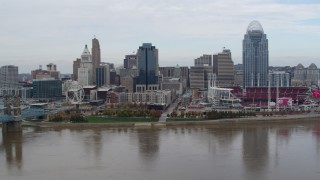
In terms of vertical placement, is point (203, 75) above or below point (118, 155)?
above

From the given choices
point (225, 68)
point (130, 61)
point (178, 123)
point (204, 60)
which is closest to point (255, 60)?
point (225, 68)

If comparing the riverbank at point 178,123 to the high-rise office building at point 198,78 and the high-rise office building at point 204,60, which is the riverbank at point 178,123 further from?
the high-rise office building at point 204,60

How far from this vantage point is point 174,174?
22.2 feet

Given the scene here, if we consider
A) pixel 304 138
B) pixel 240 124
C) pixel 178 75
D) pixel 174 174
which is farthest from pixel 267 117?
pixel 178 75

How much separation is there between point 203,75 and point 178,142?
17.9 metres

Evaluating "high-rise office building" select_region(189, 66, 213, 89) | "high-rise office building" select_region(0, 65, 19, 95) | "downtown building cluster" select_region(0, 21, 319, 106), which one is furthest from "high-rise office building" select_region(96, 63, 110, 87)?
A: "high-rise office building" select_region(189, 66, 213, 89)

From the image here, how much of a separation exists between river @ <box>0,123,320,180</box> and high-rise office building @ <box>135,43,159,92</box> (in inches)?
558

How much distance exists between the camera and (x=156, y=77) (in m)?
26.8

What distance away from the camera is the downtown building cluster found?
950 inches

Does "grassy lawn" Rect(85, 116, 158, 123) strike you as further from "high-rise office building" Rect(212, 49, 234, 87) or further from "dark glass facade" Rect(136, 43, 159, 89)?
"high-rise office building" Rect(212, 49, 234, 87)

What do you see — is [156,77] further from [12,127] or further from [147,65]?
[12,127]

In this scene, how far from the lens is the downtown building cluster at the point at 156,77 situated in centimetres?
2414

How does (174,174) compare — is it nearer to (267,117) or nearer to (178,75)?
(267,117)

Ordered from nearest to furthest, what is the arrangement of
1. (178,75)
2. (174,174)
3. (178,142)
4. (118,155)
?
1. (174,174)
2. (118,155)
3. (178,142)
4. (178,75)
